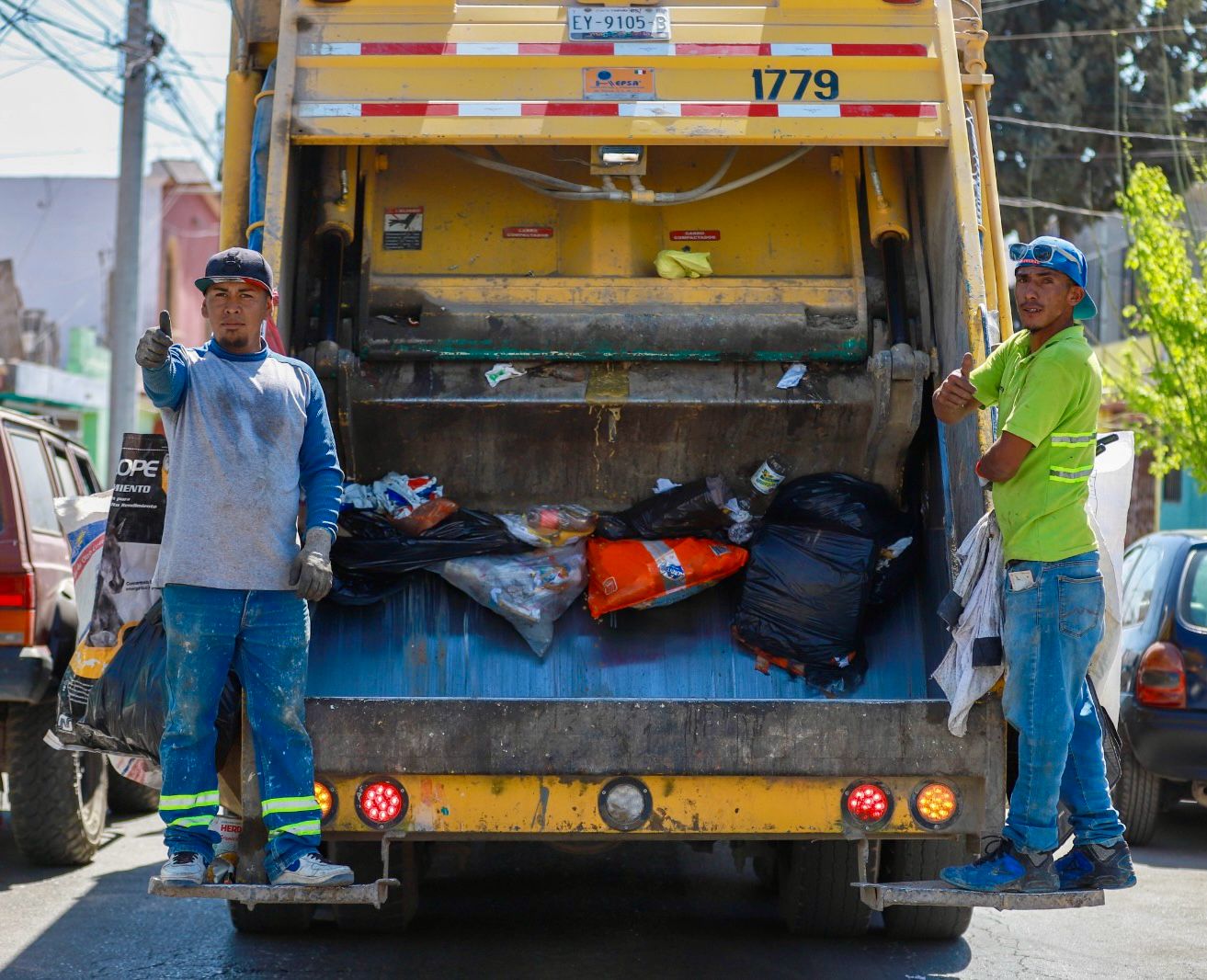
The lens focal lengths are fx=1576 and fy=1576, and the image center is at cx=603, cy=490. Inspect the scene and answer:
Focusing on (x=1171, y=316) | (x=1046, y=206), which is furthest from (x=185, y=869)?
(x=1046, y=206)

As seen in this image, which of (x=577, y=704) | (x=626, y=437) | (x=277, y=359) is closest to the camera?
(x=577, y=704)

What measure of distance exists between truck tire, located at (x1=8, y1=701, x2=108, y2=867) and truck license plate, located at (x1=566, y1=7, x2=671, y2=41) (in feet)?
10.7

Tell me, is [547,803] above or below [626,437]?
below

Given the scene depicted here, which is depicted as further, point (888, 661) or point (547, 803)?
point (888, 661)

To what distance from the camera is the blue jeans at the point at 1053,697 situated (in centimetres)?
364

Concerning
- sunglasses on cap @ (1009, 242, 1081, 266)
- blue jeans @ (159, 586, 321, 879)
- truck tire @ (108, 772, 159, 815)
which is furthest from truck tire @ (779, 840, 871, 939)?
truck tire @ (108, 772, 159, 815)

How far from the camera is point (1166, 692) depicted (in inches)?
257

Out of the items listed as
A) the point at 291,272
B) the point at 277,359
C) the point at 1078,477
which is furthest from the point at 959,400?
the point at 291,272

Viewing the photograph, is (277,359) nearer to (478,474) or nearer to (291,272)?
(291,272)

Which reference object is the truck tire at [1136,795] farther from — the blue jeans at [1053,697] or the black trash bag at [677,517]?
the blue jeans at [1053,697]

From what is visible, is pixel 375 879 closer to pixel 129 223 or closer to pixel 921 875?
pixel 921 875

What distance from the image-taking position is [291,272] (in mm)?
4723

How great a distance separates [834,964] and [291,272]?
2590 mm

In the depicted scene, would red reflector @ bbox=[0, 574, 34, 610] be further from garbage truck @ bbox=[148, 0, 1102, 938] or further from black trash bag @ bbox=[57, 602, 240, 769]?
black trash bag @ bbox=[57, 602, 240, 769]
